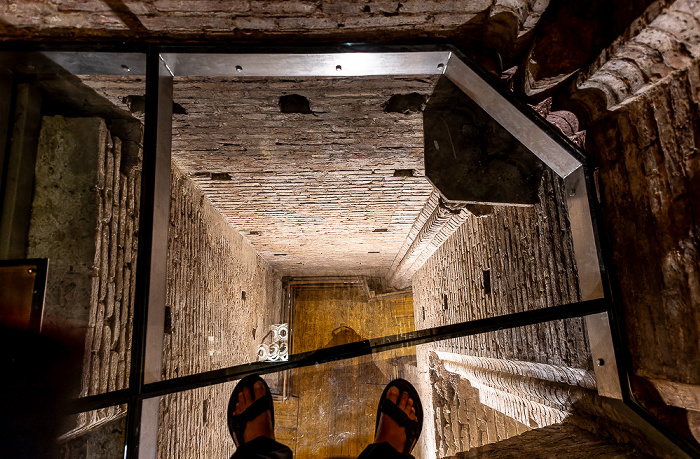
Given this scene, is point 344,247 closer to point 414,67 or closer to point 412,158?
point 412,158

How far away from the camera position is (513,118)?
216 centimetres

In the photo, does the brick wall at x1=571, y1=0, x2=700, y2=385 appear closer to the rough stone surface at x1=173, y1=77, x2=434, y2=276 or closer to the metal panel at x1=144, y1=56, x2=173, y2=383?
the rough stone surface at x1=173, y1=77, x2=434, y2=276

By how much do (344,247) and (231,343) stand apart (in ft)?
8.20

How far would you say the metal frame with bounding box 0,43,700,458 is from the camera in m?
1.67

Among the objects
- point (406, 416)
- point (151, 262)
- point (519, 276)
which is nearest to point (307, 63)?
point (151, 262)

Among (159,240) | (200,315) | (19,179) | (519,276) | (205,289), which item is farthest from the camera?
(205,289)

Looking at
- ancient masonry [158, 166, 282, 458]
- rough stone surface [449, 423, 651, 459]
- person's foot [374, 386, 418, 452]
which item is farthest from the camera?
ancient masonry [158, 166, 282, 458]

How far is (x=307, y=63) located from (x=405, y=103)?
3.53 ft

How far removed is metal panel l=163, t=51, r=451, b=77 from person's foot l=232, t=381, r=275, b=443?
2139mm

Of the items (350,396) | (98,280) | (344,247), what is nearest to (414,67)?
(98,280)

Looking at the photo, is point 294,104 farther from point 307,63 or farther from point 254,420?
point 254,420

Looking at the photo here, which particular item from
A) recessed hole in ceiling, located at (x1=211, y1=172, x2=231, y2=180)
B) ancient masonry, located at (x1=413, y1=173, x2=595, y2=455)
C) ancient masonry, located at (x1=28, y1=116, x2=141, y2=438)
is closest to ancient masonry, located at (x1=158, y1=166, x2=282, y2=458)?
recessed hole in ceiling, located at (x1=211, y1=172, x2=231, y2=180)

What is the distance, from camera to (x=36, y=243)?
2660 mm

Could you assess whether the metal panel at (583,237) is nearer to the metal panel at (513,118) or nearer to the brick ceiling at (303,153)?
the metal panel at (513,118)
